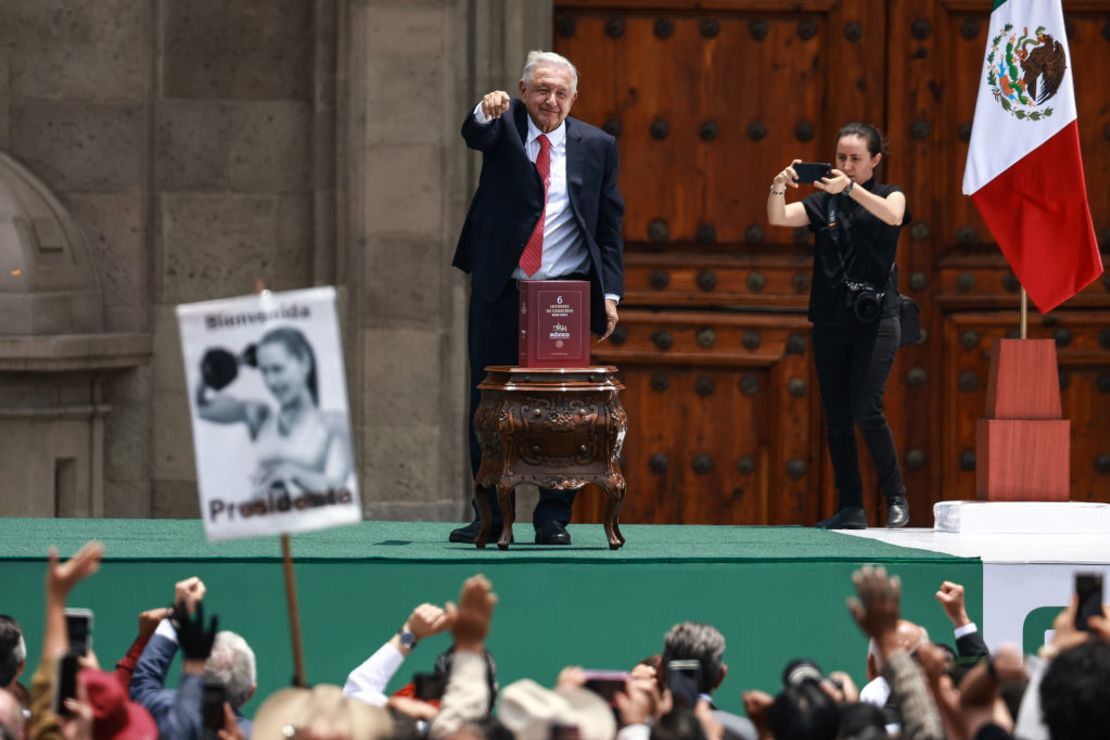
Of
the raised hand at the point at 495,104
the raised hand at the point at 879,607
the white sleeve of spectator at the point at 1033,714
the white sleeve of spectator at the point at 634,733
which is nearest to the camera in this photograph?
the white sleeve of spectator at the point at 1033,714

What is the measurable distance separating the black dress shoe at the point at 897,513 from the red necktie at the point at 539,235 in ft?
6.05

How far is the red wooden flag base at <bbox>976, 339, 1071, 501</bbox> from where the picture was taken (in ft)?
31.8

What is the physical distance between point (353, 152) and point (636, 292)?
57.4 inches

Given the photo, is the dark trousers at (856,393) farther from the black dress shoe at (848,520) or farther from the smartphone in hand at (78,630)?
the smartphone in hand at (78,630)

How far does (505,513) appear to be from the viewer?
28.5 ft

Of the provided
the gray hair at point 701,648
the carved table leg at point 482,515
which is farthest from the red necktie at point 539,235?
the gray hair at point 701,648

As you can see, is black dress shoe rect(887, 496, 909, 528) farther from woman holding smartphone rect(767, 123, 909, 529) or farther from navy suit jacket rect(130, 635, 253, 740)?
navy suit jacket rect(130, 635, 253, 740)

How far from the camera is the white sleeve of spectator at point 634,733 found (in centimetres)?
534

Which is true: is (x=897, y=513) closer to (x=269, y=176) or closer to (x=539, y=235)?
(x=539, y=235)

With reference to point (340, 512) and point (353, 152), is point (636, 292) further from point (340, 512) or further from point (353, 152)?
point (340, 512)

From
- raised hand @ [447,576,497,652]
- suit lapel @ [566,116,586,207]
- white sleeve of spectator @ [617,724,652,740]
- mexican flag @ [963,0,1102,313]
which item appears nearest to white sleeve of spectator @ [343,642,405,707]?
raised hand @ [447,576,497,652]

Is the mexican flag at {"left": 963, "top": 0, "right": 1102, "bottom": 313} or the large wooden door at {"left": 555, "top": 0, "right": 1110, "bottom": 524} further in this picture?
the large wooden door at {"left": 555, "top": 0, "right": 1110, "bottom": 524}

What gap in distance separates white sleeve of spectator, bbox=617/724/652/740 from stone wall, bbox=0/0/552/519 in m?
5.70

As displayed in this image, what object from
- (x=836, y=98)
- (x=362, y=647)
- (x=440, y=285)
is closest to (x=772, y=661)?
(x=362, y=647)
